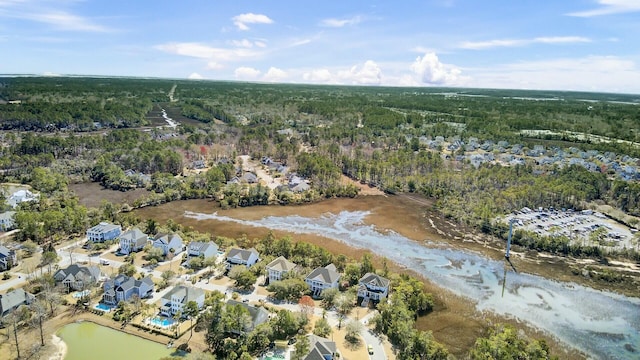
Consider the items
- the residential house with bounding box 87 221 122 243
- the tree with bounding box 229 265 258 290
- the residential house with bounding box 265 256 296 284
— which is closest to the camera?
the tree with bounding box 229 265 258 290

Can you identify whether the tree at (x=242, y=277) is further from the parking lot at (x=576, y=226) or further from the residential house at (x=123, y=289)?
the parking lot at (x=576, y=226)

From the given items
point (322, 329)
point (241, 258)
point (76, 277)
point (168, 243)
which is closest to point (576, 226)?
point (322, 329)

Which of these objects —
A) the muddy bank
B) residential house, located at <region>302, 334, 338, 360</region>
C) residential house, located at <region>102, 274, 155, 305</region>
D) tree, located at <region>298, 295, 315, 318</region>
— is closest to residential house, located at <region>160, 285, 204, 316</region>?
residential house, located at <region>102, 274, 155, 305</region>

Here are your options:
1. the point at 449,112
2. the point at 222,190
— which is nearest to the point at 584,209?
the point at 222,190

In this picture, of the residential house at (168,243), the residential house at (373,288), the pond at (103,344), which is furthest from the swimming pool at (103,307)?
the residential house at (373,288)

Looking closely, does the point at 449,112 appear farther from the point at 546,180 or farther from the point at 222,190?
the point at 222,190

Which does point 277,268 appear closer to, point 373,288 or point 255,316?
point 255,316

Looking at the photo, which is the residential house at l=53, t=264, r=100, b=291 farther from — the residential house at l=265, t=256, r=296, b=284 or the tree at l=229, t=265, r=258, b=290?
the residential house at l=265, t=256, r=296, b=284
